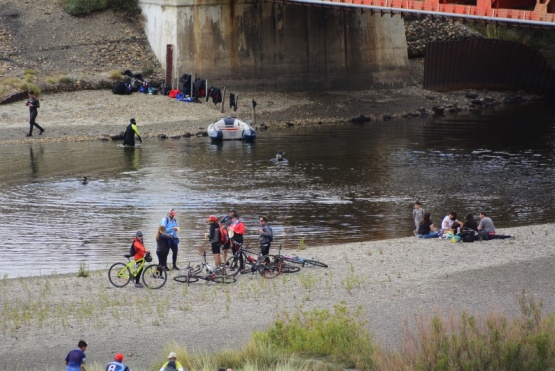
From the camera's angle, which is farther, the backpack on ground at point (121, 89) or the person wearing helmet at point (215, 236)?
the backpack on ground at point (121, 89)

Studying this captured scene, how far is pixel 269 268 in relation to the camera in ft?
75.5

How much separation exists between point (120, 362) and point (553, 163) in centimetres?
2946

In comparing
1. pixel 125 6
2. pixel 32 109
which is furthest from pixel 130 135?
pixel 125 6

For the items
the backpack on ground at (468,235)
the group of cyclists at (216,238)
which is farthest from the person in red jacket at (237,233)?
the backpack on ground at (468,235)

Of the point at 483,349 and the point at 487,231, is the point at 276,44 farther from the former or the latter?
the point at 483,349

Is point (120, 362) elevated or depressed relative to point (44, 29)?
depressed

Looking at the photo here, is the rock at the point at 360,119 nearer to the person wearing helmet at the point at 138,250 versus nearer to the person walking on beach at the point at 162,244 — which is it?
the person walking on beach at the point at 162,244

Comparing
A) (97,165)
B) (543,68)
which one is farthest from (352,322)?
(543,68)

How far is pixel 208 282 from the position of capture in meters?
22.9

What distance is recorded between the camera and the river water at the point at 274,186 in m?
29.2

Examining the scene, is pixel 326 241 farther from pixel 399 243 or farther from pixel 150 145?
pixel 150 145

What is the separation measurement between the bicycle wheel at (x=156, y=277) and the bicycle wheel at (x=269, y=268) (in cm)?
199

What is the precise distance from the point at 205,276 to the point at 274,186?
14.3 m

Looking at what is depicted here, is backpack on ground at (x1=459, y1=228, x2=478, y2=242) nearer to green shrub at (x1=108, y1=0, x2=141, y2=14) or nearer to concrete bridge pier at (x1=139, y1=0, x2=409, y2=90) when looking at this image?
concrete bridge pier at (x1=139, y1=0, x2=409, y2=90)
